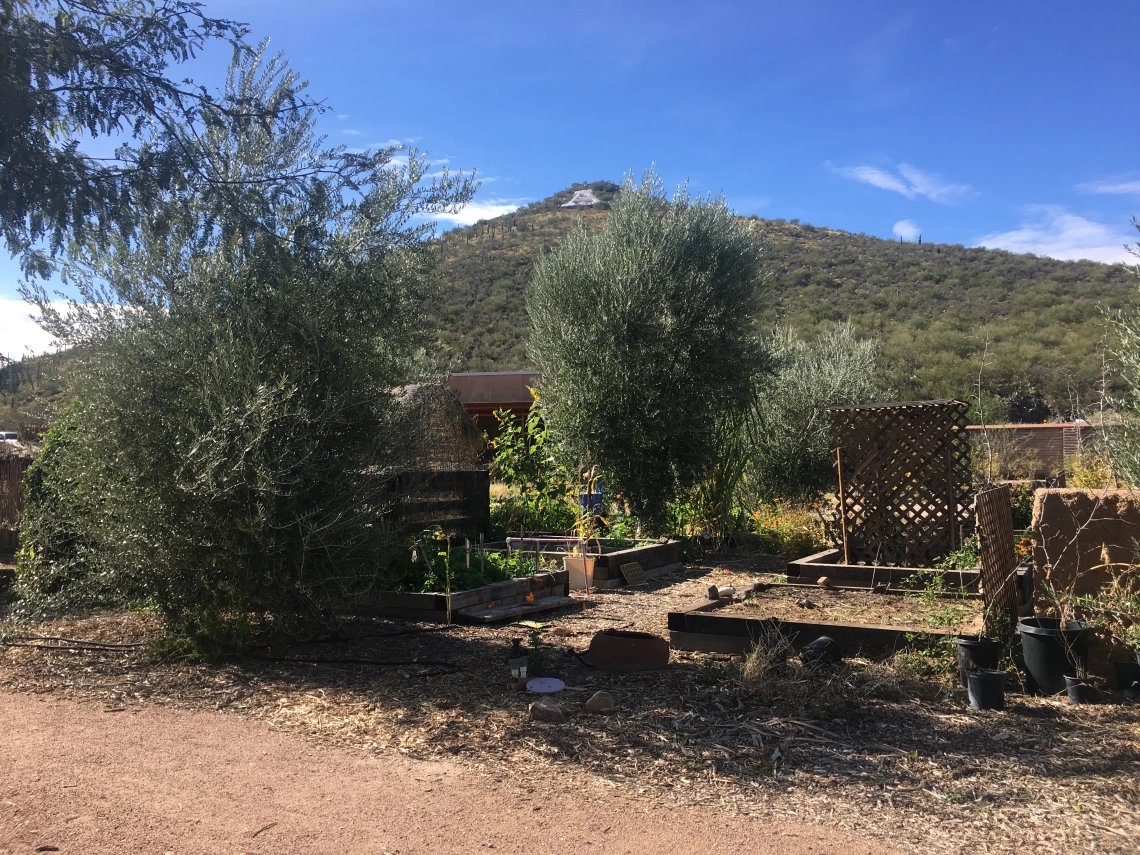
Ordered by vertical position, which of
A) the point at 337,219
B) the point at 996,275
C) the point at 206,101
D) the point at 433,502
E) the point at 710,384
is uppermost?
the point at 996,275

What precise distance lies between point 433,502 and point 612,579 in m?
2.28

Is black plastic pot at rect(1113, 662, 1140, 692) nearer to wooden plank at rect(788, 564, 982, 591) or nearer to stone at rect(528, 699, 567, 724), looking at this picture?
wooden plank at rect(788, 564, 982, 591)

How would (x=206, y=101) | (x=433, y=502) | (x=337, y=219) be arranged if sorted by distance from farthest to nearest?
(x=433, y=502) → (x=337, y=219) → (x=206, y=101)

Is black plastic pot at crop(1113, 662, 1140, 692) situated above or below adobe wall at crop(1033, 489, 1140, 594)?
below

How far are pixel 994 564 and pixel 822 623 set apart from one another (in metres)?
1.26

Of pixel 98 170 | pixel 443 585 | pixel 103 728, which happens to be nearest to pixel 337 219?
pixel 98 170

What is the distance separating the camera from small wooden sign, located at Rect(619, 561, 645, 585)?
10.1 m

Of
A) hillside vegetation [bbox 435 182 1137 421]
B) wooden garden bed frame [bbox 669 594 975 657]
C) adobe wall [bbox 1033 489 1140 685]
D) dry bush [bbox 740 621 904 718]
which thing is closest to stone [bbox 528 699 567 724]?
dry bush [bbox 740 621 904 718]

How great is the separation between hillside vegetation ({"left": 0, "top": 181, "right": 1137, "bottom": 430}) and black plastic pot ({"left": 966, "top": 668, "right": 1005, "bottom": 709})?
704 inches

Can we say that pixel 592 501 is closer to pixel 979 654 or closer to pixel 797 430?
pixel 797 430

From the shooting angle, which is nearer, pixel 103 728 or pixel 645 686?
pixel 103 728

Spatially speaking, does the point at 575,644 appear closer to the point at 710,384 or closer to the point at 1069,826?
the point at 1069,826

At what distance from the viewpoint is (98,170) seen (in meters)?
5.14

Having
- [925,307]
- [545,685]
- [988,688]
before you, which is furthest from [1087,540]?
[925,307]
